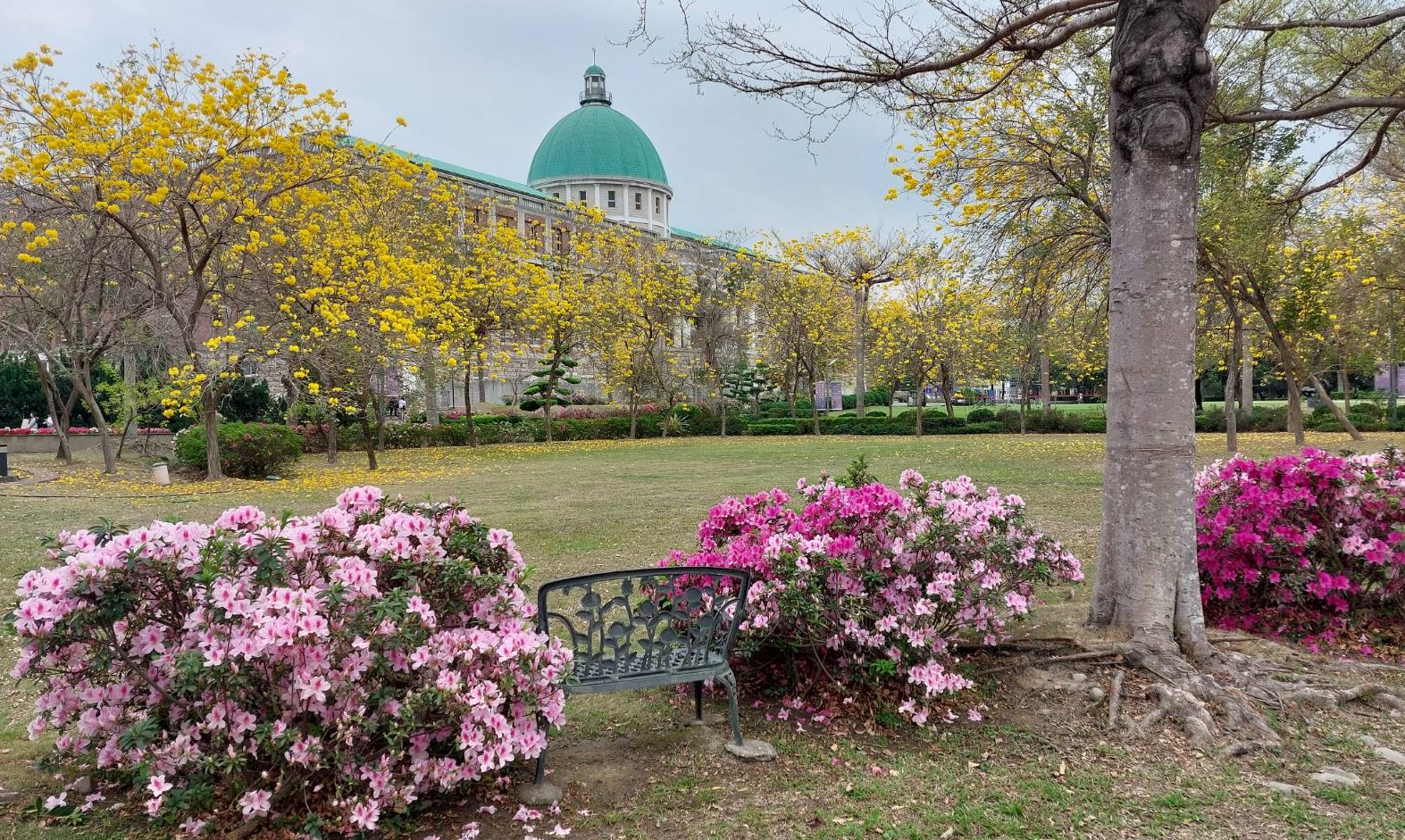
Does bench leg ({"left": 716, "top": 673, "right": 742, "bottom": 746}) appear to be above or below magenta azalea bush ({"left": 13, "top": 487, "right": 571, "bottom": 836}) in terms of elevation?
below

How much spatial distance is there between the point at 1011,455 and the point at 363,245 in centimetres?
1452

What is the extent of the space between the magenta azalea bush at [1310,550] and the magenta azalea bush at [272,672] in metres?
4.14

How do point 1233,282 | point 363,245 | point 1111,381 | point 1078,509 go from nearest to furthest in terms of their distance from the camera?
point 1111,381, point 1078,509, point 1233,282, point 363,245

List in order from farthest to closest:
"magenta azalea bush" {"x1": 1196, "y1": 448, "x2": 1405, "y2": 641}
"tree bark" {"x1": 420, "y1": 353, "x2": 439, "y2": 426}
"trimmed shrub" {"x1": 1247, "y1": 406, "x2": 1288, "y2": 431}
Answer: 1. "trimmed shrub" {"x1": 1247, "y1": 406, "x2": 1288, "y2": 431}
2. "tree bark" {"x1": 420, "y1": 353, "x2": 439, "y2": 426}
3. "magenta azalea bush" {"x1": 1196, "y1": 448, "x2": 1405, "y2": 641}

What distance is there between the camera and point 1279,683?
3795 mm

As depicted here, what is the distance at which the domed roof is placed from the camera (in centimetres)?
6141

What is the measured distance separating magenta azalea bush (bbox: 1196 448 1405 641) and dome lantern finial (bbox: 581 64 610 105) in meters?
67.7

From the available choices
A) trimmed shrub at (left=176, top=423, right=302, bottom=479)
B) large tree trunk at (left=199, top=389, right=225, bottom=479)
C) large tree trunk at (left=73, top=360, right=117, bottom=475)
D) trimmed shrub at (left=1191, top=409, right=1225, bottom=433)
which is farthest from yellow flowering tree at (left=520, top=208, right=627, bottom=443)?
trimmed shrub at (left=1191, top=409, right=1225, bottom=433)

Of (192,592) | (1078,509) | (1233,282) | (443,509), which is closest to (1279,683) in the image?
(443,509)

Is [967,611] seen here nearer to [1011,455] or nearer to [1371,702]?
[1371,702]

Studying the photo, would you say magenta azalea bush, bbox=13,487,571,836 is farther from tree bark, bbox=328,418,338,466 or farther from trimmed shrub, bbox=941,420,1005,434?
trimmed shrub, bbox=941,420,1005,434

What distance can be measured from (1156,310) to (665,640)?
2784 mm

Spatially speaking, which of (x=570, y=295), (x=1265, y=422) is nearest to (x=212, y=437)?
(x=570, y=295)

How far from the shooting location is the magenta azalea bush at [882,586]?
11.6ft
